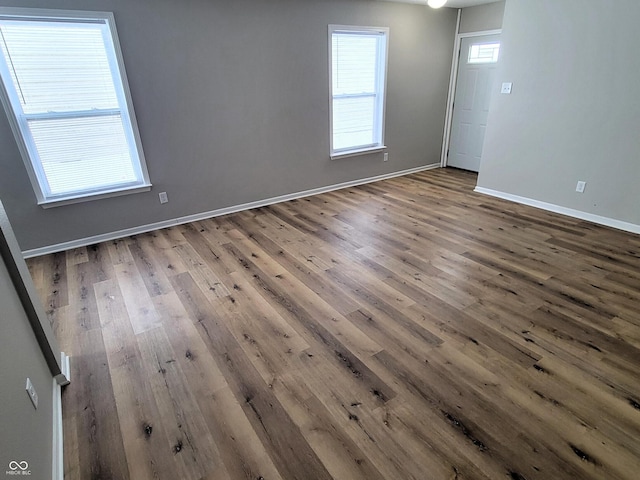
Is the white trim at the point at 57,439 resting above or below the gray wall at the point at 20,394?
below

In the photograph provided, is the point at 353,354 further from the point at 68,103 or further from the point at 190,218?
Result: the point at 68,103

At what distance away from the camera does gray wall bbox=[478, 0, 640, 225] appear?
3363mm

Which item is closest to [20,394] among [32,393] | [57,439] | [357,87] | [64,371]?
[32,393]

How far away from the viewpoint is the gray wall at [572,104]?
3363 mm

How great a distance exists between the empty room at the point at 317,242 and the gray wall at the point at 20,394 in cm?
2

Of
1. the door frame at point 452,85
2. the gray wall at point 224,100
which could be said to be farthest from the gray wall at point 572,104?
the gray wall at point 224,100

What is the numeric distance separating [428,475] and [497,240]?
104 inches

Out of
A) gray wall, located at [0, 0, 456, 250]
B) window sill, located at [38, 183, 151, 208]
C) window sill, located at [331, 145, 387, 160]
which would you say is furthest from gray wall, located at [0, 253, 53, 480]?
window sill, located at [331, 145, 387, 160]

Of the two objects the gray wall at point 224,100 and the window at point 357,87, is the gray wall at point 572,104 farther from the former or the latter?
the gray wall at point 224,100

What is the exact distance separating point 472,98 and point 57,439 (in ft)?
20.5

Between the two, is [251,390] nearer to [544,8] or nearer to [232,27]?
[232,27]

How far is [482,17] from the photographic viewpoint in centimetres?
504

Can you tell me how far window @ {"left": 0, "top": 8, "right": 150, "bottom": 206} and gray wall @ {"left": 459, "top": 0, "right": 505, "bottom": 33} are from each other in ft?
15.9

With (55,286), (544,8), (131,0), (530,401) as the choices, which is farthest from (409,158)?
(55,286)
